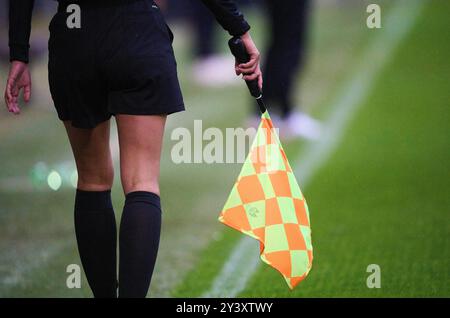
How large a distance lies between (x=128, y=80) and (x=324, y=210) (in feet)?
9.35

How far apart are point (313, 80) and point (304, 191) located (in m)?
5.48

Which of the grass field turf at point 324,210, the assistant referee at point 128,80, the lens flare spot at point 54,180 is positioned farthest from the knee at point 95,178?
the lens flare spot at point 54,180

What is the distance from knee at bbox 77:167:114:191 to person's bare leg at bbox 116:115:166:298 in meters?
0.31

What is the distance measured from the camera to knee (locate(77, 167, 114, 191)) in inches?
152

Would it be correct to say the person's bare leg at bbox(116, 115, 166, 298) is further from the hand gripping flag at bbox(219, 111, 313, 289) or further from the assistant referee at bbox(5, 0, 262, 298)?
the hand gripping flag at bbox(219, 111, 313, 289)

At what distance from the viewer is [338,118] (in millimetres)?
9664

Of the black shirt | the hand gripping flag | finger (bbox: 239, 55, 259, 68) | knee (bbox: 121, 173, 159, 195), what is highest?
the black shirt

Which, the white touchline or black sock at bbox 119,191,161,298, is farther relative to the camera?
the white touchline

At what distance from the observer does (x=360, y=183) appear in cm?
682

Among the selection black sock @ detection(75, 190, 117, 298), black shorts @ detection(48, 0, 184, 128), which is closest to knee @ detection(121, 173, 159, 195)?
black shorts @ detection(48, 0, 184, 128)

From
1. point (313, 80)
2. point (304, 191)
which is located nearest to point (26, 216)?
point (304, 191)
